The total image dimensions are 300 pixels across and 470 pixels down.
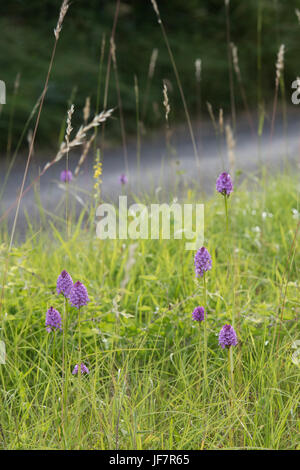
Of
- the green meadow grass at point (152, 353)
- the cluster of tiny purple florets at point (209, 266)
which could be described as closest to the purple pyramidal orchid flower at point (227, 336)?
the cluster of tiny purple florets at point (209, 266)

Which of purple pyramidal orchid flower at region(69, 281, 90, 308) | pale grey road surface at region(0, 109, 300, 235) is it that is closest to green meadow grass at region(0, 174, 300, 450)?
purple pyramidal orchid flower at region(69, 281, 90, 308)

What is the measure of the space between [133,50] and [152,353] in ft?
18.0

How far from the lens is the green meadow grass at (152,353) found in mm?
1748

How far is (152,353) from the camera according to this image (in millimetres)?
2070

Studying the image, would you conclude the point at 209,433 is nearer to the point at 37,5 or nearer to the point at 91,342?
the point at 91,342

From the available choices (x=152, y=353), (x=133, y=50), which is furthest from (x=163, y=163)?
(x=152, y=353)

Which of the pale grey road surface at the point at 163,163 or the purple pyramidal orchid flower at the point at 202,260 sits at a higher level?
the pale grey road surface at the point at 163,163

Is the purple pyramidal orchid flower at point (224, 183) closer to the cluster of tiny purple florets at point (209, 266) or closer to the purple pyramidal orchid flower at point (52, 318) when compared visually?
the cluster of tiny purple florets at point (209, 266)

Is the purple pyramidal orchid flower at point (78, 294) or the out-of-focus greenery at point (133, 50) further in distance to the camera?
the out-of-focus greenery at point (133, 50)

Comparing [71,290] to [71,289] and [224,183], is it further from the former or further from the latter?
[224,183]

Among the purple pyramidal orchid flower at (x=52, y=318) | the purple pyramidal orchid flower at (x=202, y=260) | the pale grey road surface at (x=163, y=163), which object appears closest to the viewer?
the purple pyramidal orchid flower at (x=202, y=260)

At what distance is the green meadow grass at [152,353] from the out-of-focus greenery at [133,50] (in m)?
3.17

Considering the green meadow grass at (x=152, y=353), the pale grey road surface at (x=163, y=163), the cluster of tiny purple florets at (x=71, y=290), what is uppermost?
the pale grey road surface at (x=163, y=163)

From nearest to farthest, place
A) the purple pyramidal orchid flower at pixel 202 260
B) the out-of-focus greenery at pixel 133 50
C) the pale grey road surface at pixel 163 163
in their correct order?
the purple pyramidal orchid flower at pixel 202 260 < the pale grey road surface at pixel 163 163 < the out-of-focus greenery at pixel 133 50
